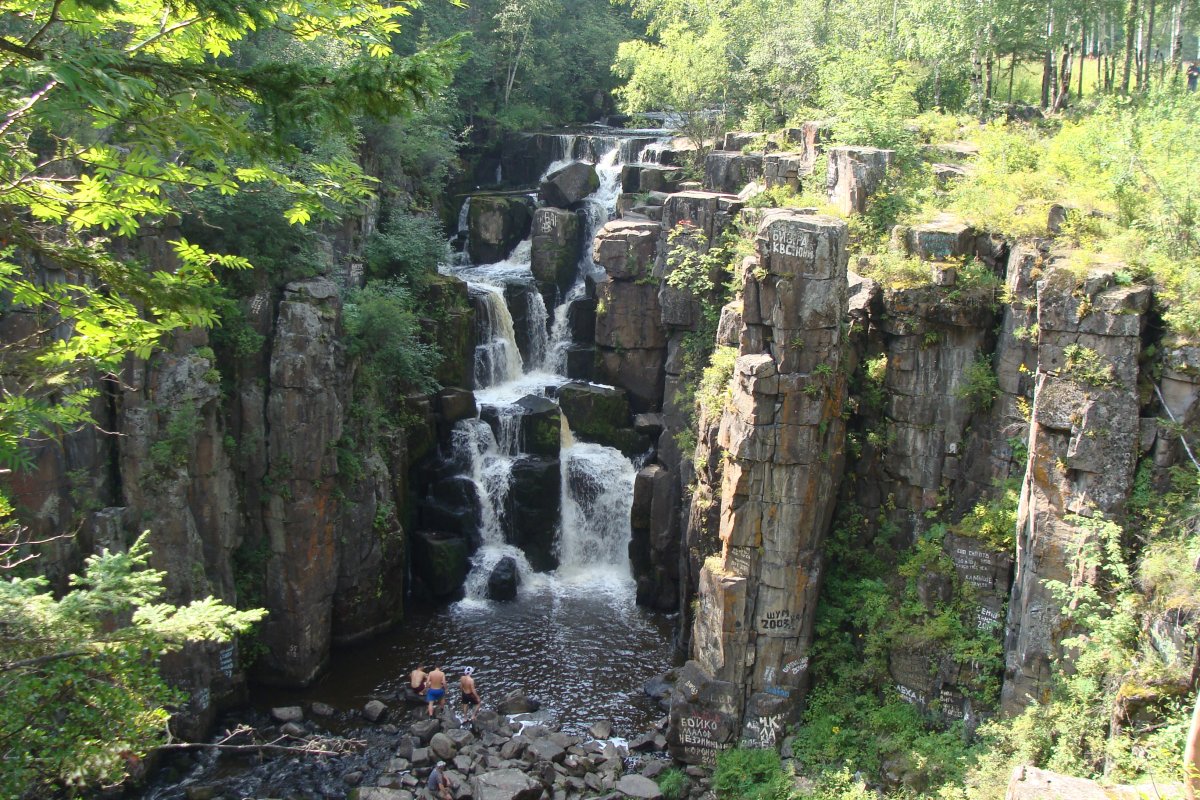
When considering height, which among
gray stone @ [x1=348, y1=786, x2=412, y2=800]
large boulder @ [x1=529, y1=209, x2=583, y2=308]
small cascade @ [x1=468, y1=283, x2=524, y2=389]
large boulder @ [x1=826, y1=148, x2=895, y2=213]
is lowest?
gray stone @ [x1=348, y1=786, x2=412, y2=800]

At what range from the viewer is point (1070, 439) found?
14.6 meters

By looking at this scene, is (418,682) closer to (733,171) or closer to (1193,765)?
(1193,765)

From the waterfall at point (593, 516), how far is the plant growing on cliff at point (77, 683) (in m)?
17.3

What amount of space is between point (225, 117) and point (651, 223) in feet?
66.5

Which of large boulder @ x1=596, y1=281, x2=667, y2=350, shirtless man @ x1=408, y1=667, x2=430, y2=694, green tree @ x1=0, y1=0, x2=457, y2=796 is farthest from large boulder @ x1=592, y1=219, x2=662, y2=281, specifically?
green tree @ x1=0, y1=0, x2=457, y2=796

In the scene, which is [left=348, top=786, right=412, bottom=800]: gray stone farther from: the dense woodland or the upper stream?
the dense woodland

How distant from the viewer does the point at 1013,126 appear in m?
25.3

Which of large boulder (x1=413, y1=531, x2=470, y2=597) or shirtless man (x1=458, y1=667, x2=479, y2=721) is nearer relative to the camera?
shirtless man (x1=458, y1=667, x2=479, y2=721)

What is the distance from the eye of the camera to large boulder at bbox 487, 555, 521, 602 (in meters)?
24.0

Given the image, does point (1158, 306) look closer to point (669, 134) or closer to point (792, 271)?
point (792, 271)

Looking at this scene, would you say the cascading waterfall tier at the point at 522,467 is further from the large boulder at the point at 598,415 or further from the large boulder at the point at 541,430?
the large boulder at the point at 598,415

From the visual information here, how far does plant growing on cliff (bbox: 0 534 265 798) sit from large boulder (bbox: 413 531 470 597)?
15.4 m

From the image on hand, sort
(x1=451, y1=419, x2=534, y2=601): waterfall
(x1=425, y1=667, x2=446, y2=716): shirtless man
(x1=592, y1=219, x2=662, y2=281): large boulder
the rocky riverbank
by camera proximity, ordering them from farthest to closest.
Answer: (x1=592, y1=219, x2=662, y2=281): large boulder → (x1=451, y1=419, x2=534, y2=601): waterfall → (x1=425, y1=667, x2=446, y2=716): shirtless man → the rocky riverbank

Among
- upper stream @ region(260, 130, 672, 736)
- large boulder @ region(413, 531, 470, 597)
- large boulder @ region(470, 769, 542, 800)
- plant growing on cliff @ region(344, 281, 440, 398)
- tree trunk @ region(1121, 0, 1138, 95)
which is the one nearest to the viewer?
large boulder @ region(470, 769, 542, 800)
